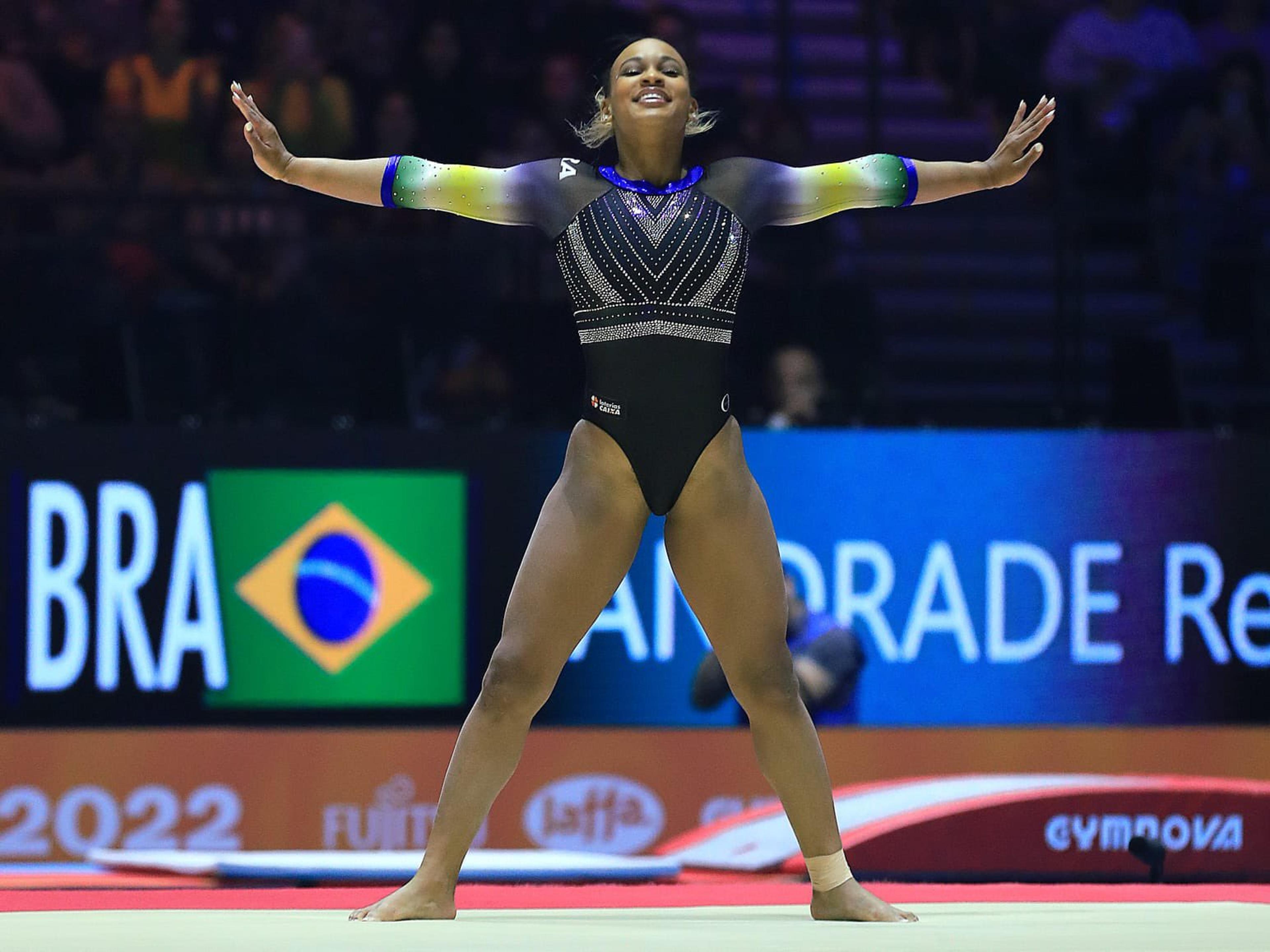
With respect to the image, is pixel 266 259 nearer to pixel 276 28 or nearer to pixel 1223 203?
pixel 276 28

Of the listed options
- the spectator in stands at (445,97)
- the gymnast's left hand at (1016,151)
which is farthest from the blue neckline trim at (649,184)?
the spectator in stands at (445,97)

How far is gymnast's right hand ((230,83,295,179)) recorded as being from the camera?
3.89 m

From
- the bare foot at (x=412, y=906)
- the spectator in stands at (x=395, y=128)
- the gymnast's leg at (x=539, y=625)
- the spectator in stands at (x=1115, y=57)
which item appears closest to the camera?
the bare foot at (x=412, y=906)

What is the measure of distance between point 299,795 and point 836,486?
236 cm

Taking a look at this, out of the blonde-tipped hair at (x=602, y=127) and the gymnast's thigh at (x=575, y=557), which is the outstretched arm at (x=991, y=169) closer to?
the blonde-tipped hair at (x=602, y=127)

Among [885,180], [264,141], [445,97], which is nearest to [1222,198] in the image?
[445,97]

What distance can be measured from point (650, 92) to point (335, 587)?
4.15 meters

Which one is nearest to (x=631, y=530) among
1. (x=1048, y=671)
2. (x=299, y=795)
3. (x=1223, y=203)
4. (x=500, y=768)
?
(x=500, y=768)

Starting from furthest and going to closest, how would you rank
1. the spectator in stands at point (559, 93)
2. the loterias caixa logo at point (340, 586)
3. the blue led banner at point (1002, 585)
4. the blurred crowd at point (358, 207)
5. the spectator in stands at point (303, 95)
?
the spectator in stands at point (559, 93) → the spectator in stands at point (303, 95) → the blurred crowd at point (358, 207) → the blue led banner at point (1002, 585) → the loterias caixa logo at point (340, 586)

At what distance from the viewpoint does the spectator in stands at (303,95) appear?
9.12 meters

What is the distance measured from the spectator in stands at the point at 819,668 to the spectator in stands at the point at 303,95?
3.03m

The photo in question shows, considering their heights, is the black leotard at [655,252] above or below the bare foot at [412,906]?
above

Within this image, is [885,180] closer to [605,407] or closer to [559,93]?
[605,407]

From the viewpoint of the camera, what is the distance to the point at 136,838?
7.33 m
